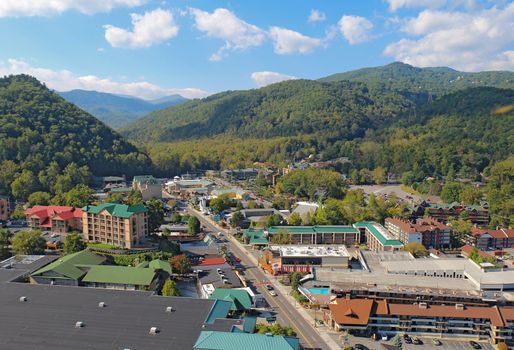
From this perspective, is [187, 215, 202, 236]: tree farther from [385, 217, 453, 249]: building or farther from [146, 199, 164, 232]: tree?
[385, 217, 453, 249]: building

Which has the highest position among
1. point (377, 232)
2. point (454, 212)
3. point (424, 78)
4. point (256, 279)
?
point (424, 78)

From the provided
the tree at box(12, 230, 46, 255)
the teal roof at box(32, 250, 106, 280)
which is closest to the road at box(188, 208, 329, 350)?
the teal roof at box(32, 250, 106, 280)

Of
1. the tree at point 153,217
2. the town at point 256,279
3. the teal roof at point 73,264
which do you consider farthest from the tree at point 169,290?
the tree at point 153,217

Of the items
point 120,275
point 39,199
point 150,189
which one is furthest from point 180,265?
point 150,189

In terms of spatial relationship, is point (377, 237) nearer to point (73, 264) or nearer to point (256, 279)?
point (256, 279)

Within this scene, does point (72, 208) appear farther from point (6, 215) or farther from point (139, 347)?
point (139, 347)

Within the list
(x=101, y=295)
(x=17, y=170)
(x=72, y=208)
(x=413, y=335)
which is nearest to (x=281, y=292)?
(x=413, y=335)
